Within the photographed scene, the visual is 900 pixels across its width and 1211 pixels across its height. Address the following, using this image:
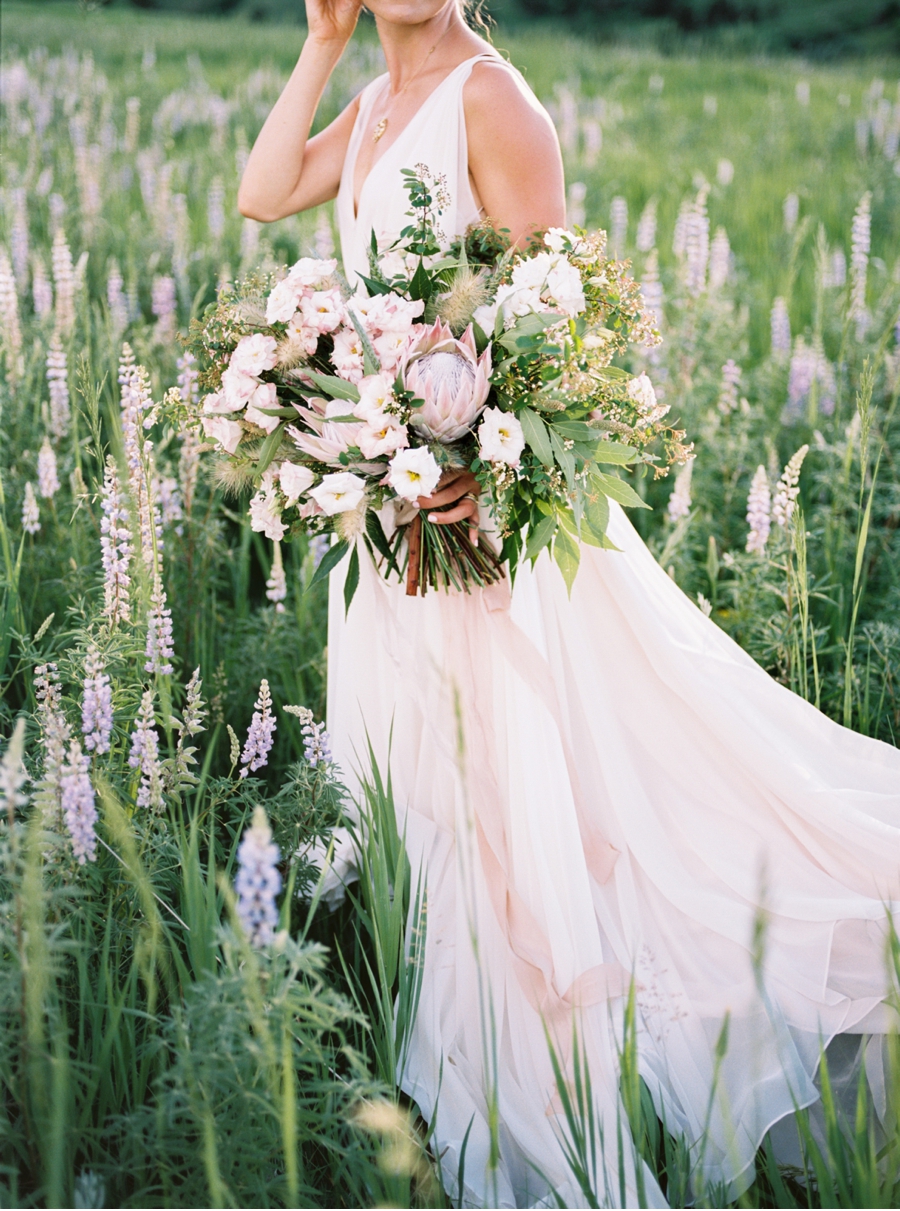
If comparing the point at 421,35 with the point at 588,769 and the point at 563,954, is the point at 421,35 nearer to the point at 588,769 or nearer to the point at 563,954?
the point at 588,769

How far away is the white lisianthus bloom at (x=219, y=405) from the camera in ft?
6.05

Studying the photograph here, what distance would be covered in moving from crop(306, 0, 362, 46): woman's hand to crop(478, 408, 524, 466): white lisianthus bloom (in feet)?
4.17

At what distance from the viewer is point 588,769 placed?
224 cm

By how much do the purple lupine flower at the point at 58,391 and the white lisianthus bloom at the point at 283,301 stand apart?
5.14 ft

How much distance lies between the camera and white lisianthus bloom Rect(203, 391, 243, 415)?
1.84 m

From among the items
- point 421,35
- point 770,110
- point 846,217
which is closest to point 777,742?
point 421,35

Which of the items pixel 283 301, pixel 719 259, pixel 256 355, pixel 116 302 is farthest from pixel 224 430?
pixel 719 259

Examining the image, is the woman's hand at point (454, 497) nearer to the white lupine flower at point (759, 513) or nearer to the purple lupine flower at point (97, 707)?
the purple lupine flower at point (97, 707)

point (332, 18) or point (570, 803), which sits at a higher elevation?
point (332, 18)

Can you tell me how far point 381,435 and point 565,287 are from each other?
1.35 feet

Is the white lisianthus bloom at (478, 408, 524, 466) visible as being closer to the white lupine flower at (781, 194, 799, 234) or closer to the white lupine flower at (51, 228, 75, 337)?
the white lupine flower at (51, 228, 75, 337)

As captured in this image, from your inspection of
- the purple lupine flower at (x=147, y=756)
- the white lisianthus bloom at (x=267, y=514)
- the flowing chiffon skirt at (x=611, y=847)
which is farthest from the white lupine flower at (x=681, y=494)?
the purple lupine flower at (x=147, y=756)

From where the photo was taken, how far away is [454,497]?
6.33 ft

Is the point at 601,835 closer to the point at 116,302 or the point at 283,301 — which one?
the point at 283,301
